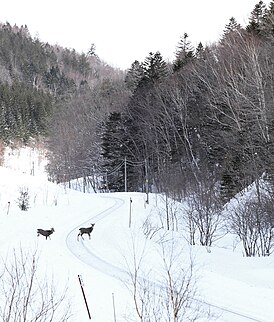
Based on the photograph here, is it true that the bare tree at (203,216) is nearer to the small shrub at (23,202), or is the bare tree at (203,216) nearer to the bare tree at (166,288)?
the bare tree at (166,288)

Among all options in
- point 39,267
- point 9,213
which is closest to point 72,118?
point 9,213

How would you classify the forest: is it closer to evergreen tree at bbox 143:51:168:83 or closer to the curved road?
evergreen tree at bbox 143:51:168:83

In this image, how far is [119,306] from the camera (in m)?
11.2

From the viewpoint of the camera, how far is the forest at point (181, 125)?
28.4 m

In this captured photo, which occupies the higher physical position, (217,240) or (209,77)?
(209,77)

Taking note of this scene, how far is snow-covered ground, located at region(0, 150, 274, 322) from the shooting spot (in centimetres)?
1116

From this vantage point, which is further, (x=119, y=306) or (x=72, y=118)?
(x=72, y=118)

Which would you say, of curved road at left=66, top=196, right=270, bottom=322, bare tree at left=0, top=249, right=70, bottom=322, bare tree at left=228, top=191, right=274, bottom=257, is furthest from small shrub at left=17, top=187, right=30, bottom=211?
bare tree at left=228, top=191, right=274, bottom=257

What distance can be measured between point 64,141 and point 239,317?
215 ft

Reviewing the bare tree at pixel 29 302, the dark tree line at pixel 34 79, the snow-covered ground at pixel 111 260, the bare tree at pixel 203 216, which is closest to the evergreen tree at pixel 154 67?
the snow-covered ground at pixel 111 260

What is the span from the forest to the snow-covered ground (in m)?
3.68

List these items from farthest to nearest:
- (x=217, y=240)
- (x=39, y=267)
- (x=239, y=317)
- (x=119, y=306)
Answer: (x=217, y=240) → (x=39, y=267) → (x=119, y=306) → (x=239, y=317)

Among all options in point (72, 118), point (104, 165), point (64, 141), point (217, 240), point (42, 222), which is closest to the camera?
point (217, 240)

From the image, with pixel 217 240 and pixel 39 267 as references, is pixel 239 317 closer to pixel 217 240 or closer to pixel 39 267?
pixel 39 267
